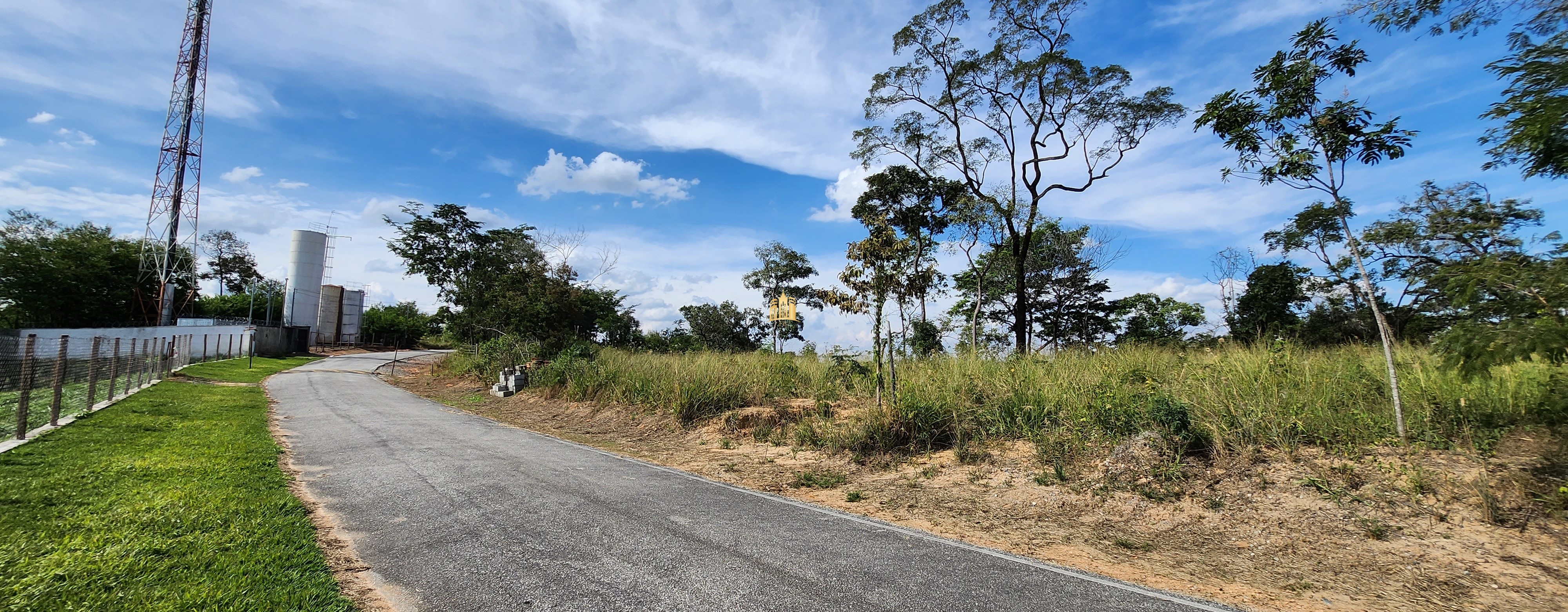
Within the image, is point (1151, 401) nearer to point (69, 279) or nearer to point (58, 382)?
point (58, 382)

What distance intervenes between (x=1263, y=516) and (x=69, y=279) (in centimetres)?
5403

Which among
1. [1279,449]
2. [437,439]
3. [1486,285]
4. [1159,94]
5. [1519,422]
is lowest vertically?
[437,439]

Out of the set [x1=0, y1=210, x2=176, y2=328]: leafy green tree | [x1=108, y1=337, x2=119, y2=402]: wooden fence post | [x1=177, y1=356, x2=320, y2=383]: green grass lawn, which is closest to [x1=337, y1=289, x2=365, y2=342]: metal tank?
[x1=0, y1=210, x2=176, y2=328]: leafy green tree

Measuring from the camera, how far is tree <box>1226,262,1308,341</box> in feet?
78.6

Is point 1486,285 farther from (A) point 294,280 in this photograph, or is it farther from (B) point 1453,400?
(A) point 294,280

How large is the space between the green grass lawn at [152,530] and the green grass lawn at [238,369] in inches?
684

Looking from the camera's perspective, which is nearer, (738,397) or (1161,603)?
(1161,603)

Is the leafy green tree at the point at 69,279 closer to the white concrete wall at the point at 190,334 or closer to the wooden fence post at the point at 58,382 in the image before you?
the white concrete wall at the point at 190,334

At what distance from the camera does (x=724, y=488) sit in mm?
7094

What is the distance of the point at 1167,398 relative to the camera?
21.5 feet

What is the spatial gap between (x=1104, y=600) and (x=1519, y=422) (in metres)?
4.64


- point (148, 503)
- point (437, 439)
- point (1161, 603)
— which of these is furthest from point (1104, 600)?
point (437, 439)

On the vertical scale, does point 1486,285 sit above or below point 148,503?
above

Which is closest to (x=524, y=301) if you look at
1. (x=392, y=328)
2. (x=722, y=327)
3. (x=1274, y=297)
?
(x=722, y=327)
